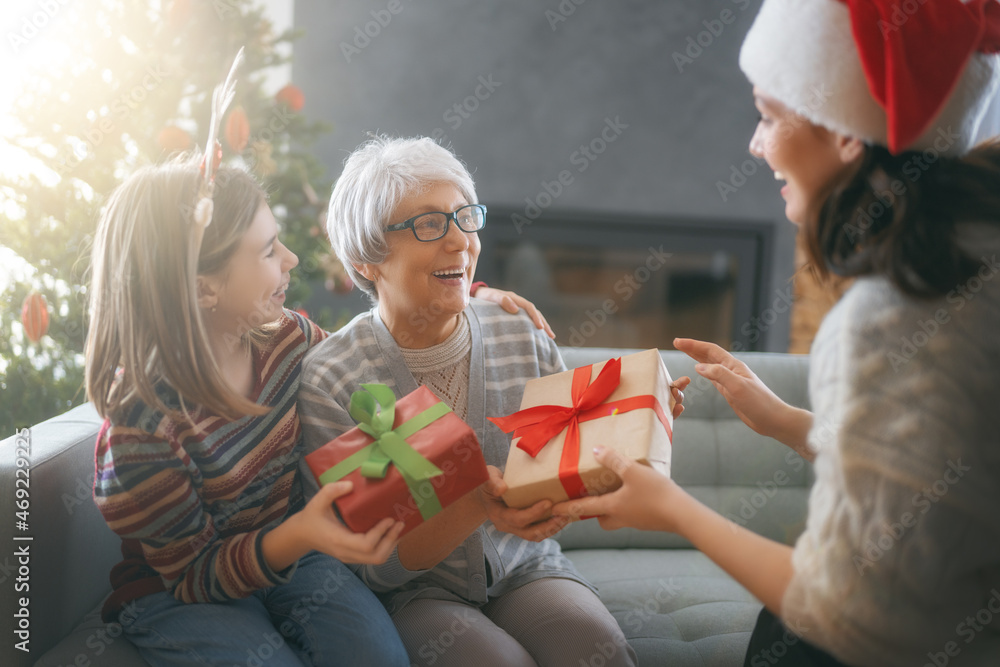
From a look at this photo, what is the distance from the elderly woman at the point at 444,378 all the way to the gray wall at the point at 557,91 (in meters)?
2.11

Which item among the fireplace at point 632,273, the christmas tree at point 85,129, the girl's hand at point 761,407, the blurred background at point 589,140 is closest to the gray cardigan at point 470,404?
the girl's hand at point 761,407

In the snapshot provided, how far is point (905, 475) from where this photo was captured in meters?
0.74

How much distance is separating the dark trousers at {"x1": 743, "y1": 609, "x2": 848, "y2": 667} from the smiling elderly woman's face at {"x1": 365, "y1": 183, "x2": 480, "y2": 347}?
794mm

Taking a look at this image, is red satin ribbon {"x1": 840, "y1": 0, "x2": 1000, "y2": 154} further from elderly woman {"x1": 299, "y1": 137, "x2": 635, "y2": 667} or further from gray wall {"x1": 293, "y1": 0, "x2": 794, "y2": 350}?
gray wall {"x1": 293, "y1": 0, "x2": 794, "y2": 350}

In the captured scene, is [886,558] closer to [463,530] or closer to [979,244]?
[979,244]

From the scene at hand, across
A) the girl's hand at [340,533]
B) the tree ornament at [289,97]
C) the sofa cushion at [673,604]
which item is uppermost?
the tree ornament at [289,97]

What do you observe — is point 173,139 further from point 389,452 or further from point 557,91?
point 557,91

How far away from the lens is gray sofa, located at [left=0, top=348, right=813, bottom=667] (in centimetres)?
120

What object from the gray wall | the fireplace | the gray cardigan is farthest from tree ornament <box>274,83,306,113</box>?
the gray cardigan

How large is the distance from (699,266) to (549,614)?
110 inches

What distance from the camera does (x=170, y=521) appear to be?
3.69ft

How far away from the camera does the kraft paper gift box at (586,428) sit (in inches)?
41.9

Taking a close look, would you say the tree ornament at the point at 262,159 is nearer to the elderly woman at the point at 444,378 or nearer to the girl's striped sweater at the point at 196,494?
the elderly woman at the point at 444,378

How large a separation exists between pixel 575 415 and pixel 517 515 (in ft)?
0.62
